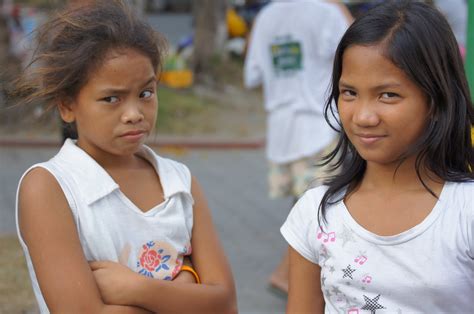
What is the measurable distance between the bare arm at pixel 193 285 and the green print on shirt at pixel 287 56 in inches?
111

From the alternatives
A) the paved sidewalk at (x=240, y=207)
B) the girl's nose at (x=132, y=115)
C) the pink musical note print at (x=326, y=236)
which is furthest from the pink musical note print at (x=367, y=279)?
the paved sidewalk at (x=240, y=207)

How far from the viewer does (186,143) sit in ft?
33.9

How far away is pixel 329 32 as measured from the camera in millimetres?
5113

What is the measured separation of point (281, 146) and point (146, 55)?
3.01m

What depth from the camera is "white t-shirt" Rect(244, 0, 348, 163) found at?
5168mm

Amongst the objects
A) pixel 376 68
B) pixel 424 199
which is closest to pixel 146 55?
pixel 376 68

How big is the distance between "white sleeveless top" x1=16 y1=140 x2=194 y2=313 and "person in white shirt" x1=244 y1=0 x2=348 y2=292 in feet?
9.13

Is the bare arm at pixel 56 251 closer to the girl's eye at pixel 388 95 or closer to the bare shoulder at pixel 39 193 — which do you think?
the bare shoulder at pixel 39 193

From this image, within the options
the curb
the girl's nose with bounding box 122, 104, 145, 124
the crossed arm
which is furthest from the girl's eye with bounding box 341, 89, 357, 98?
the curb

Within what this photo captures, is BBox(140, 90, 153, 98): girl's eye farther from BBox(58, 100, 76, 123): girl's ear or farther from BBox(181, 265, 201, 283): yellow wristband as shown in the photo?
BBox(181, 265, 201, 283): yellow wristband

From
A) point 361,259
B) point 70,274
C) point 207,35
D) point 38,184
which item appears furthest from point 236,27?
point 361,259

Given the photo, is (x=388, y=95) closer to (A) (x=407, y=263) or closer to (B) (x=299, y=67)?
(A) (x=407, y=263)

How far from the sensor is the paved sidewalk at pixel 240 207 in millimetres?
5402

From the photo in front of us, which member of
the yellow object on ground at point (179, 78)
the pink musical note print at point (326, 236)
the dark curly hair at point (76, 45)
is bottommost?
the yellow object on ground at point (179, 78)
